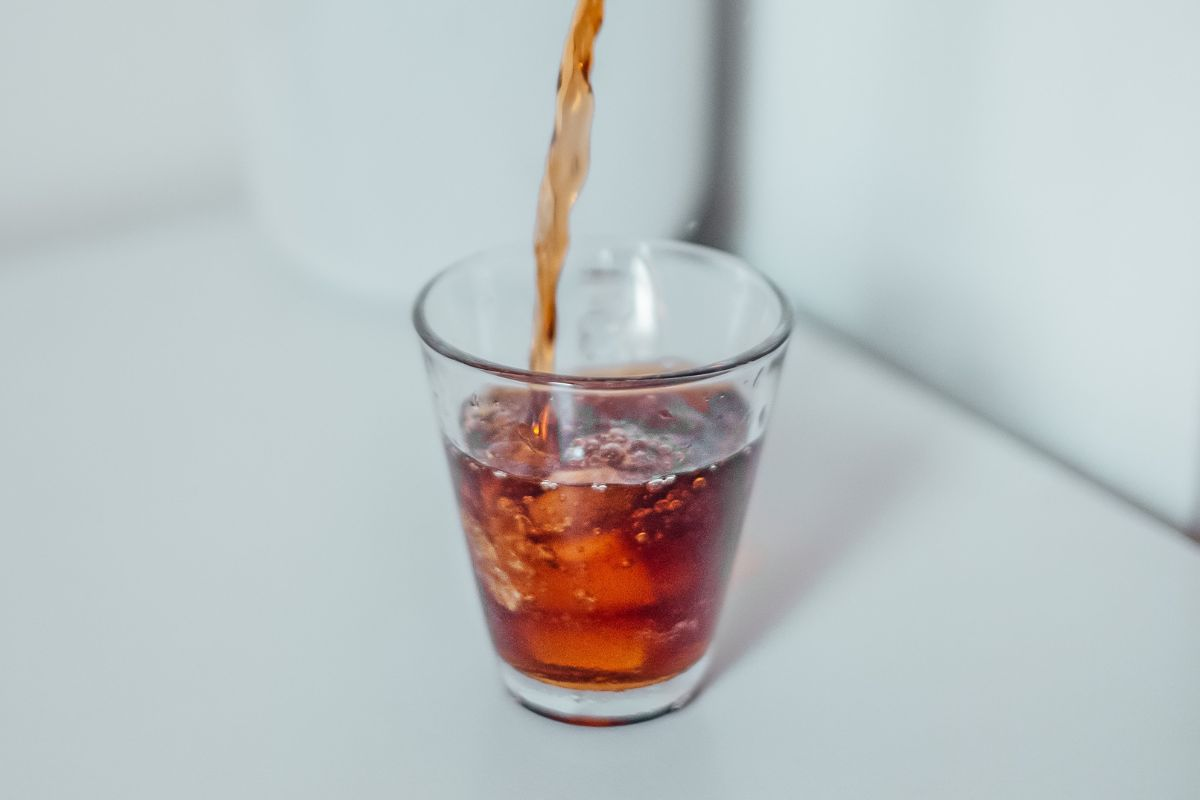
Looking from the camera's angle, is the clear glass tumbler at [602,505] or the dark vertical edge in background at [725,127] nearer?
the clear glass tumbler at [602,505]

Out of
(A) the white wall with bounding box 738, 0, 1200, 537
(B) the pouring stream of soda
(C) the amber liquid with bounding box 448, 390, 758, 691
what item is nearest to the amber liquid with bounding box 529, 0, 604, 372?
(B) the pouring stream of soda

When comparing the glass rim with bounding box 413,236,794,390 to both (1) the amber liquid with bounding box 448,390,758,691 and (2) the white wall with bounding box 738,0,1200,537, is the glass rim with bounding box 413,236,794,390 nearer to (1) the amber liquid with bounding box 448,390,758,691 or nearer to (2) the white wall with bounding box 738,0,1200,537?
(1) the amber liquid with bounding box 448,390,758,691

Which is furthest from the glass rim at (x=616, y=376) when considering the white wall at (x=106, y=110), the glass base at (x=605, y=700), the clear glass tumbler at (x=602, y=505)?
the white wall at (x=106, y=110)

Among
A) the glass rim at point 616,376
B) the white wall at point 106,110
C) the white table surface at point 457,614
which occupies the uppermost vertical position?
the glass rim at point 616,376

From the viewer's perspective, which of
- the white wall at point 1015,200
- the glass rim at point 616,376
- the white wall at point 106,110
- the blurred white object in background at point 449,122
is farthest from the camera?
the white wall at point 106,110

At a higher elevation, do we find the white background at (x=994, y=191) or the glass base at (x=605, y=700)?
the white background at (x=994, y=191)

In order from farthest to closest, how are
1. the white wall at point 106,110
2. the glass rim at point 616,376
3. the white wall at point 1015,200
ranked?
the white wall at point 106,110
the white wall at point 1015,200
the glass rim at point 616,376

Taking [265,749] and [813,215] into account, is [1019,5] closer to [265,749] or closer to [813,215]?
[813,215]

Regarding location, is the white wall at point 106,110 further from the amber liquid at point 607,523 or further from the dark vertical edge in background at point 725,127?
the amber liquid at point 607,523
